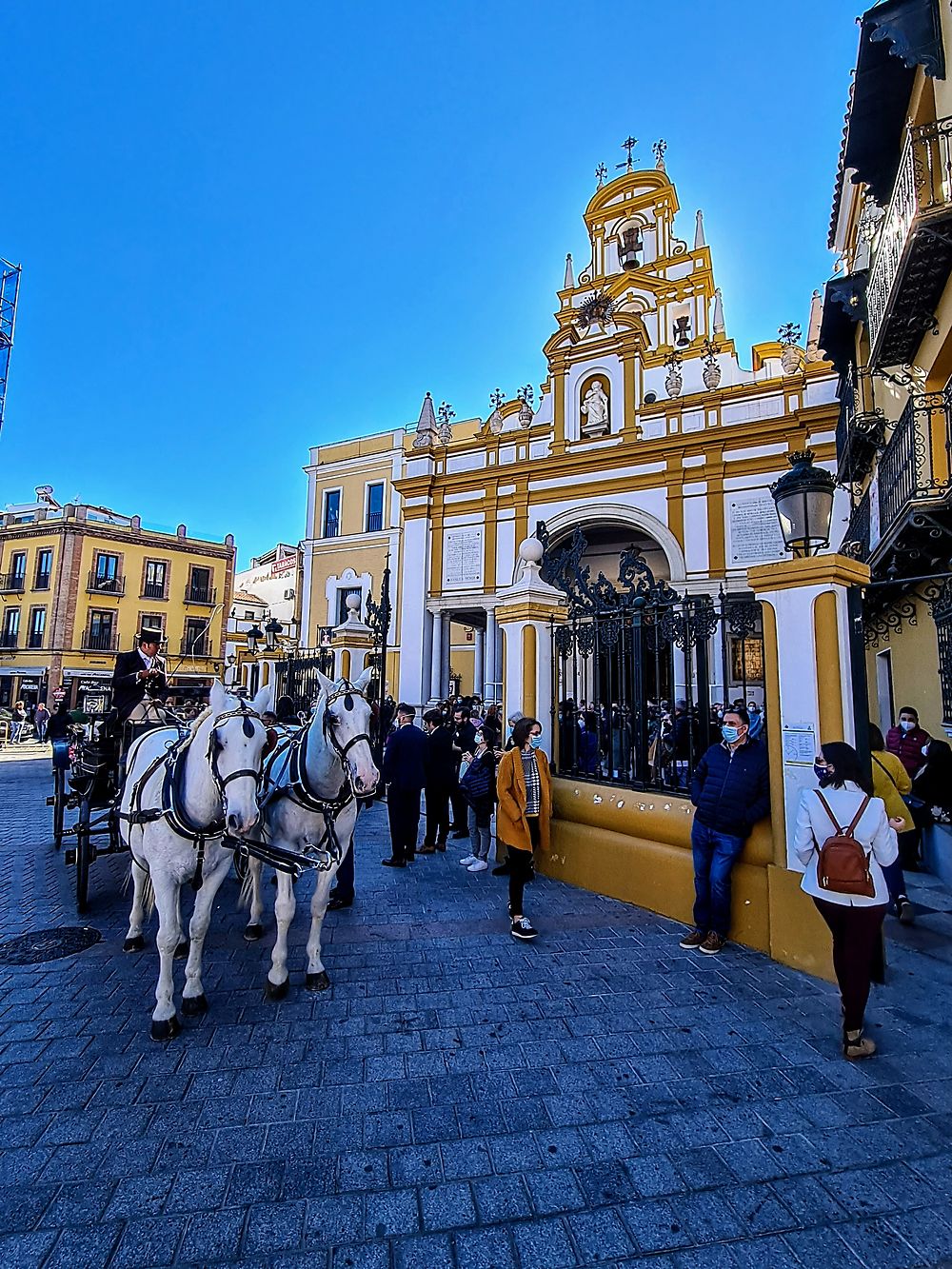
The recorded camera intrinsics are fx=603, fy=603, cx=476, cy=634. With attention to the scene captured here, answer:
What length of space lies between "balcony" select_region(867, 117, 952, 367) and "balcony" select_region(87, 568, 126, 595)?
38.7m

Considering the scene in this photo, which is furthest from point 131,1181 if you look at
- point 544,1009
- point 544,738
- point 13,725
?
point 13,725

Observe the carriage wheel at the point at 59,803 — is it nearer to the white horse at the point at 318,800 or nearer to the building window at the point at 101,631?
the white horse at the point at 318,800

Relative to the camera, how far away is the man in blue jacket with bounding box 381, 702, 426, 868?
7383mm

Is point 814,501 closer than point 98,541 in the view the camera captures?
Yes

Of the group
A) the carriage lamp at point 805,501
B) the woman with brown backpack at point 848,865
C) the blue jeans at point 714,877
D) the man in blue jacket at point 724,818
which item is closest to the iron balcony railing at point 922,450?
the carriage lamp at point 805,501

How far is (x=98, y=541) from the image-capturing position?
36031 millimetres

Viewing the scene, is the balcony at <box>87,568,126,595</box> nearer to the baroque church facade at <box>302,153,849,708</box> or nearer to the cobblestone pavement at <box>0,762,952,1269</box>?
the baroque church facade at <box>302,153,849,708</box>

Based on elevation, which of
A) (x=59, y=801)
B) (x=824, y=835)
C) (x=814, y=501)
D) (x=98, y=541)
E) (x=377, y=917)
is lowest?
(x=377, y=917)

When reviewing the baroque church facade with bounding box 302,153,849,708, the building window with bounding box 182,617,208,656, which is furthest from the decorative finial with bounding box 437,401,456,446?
the building window with bounding box 182,617,208,656

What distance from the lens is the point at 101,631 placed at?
35719 mm

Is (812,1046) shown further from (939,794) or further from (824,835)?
(939,794)

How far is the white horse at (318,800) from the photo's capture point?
417 centimetres

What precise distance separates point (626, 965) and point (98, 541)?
40.2m

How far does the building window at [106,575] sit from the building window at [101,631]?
1378 millimetres
